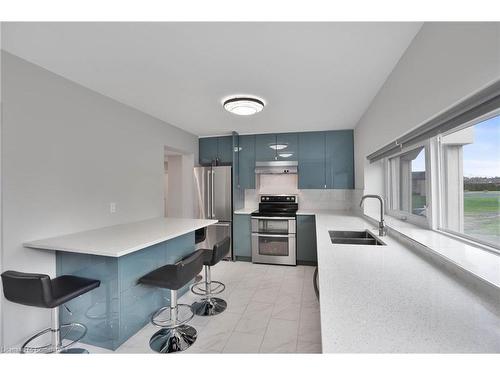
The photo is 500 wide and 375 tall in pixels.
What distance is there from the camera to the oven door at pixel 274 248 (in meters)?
3.80

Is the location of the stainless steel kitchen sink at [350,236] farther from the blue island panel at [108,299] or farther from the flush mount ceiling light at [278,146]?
the flush mount ceiling light at [278,146]

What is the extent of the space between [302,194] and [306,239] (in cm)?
93

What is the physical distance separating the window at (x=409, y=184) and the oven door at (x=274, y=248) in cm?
165

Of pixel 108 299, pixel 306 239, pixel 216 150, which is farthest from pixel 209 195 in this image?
pixel 108 299

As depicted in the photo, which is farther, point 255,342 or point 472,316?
point 255,342

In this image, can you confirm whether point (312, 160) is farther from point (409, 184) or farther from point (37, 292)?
point (37, 292)

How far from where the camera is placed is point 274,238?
3854mm

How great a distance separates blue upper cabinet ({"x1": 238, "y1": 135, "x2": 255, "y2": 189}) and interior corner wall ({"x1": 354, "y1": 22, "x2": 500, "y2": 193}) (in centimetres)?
240

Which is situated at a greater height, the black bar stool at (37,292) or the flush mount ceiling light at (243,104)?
the flush mount ceiling light at (243,104)

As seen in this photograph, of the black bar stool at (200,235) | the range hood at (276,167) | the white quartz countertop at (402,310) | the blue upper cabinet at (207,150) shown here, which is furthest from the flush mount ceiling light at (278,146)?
the white quartz countertop at (402,310)

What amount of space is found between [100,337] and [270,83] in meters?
2.68
